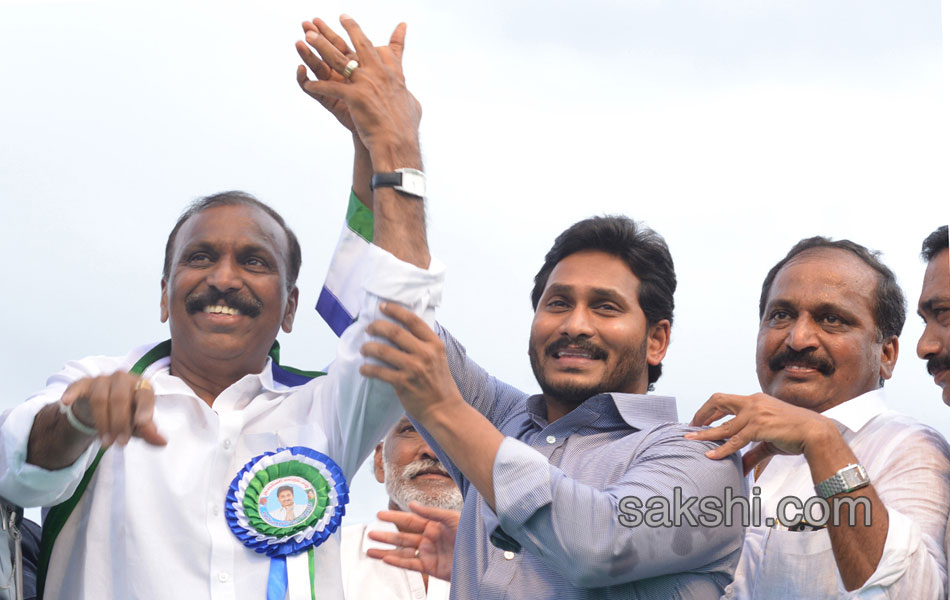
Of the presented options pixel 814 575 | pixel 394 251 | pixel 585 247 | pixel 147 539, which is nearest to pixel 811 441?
pixel 814 575

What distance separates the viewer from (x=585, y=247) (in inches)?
157

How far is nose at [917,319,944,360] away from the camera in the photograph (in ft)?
12.8

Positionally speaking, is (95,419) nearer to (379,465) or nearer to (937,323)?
(937,323)

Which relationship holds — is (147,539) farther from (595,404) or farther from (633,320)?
(633,320)

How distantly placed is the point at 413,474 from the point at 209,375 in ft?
6.30

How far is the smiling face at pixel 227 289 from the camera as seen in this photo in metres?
3.74

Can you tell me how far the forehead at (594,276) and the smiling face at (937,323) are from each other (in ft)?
3.18

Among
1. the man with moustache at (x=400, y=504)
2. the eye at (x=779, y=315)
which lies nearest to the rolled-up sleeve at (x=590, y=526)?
the eye at (x=779, y=315)

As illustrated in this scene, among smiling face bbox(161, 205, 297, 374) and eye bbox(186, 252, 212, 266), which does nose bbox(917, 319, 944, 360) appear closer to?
smiling face bbox(161, 205, 297, 374)

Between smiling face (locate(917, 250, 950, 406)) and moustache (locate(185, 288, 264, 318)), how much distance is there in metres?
2.16

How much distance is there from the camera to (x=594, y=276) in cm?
386

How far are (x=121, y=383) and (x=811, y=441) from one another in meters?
1.87

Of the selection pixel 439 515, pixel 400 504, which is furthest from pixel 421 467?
pixel 439 515

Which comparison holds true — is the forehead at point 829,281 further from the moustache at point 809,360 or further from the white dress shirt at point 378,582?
the white dress shirt at point 378,582
